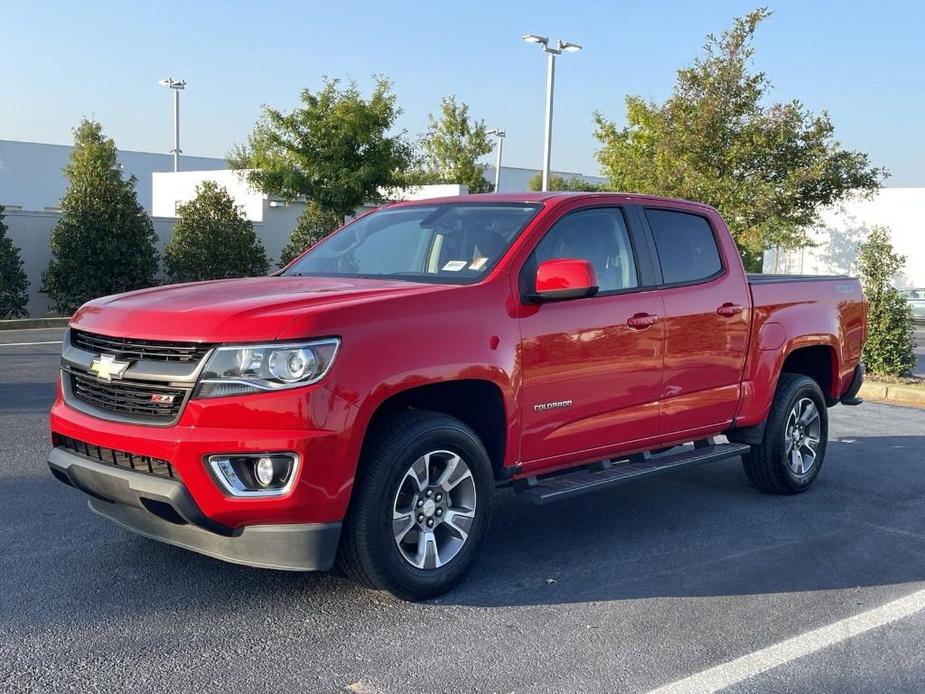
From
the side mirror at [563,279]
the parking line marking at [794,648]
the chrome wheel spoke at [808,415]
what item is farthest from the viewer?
the chrome wheel spoke at [808,415]

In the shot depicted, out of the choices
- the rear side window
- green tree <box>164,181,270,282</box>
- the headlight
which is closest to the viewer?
the headlight

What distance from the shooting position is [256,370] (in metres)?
3.96

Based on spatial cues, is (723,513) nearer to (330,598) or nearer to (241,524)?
(330,598)

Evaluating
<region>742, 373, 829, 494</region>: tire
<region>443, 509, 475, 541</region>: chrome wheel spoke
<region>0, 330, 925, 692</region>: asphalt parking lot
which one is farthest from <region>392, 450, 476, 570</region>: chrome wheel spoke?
<region>742, 373, 829, 494</region>: tire

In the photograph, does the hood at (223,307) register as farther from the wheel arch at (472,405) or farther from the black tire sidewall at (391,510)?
the black tire sidewall at (391,510)

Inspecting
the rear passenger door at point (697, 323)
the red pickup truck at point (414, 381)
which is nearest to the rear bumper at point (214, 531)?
the red pickup truck at point (414, 381)

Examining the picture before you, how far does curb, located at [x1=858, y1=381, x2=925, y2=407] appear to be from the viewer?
1155 centimetres

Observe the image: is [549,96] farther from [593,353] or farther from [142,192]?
[142,192]

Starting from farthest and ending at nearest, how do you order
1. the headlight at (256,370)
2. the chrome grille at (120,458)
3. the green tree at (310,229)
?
the green tree at (310,229) → the chrome grille at (120,458) → the headlight at (256,370)

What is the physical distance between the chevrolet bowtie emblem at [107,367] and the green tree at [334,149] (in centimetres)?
2045

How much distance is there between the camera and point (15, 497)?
5887 millimetres

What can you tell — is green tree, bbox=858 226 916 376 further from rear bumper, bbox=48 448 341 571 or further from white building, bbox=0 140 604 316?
white building, bbox=0 140 604 316

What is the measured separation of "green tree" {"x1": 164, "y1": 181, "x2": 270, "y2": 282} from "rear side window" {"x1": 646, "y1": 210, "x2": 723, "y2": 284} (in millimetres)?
17731

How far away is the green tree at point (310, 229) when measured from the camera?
25078 millimetres
